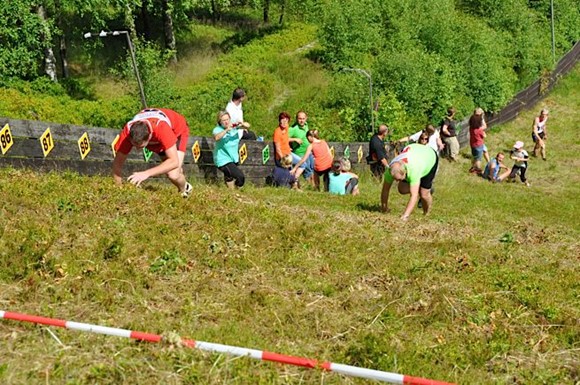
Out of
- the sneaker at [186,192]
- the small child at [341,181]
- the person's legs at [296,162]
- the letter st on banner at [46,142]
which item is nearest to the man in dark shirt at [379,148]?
the small child at [341,181]

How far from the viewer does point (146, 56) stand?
A: 22.5 m

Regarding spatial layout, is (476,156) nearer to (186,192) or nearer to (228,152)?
(228,152)

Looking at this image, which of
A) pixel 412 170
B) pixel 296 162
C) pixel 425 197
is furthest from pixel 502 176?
pixel 412 170

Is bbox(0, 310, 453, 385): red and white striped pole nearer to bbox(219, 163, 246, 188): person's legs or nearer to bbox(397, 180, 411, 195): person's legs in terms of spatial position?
bbox(397, 180, 411, 195): person's legs

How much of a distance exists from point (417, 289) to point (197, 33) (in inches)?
1272

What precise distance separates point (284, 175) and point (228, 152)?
1.87 m

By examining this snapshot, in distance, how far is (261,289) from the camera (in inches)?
234

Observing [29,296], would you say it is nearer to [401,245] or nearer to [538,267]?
[401,245]

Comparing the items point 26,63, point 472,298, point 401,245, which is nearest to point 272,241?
point 401,245

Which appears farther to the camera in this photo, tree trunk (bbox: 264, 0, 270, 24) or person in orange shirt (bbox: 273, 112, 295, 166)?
tree trunk (bbox: 264, 0, 270, 24)

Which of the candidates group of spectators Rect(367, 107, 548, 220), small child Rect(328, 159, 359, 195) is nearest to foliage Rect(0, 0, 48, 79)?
group of spectators Rect(367, 107, 548, 220)

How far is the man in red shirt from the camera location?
7.68 m

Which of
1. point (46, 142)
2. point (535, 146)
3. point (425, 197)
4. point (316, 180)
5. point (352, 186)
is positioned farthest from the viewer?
point (535, 146)

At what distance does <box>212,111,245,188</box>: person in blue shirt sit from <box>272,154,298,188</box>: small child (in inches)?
60.3
